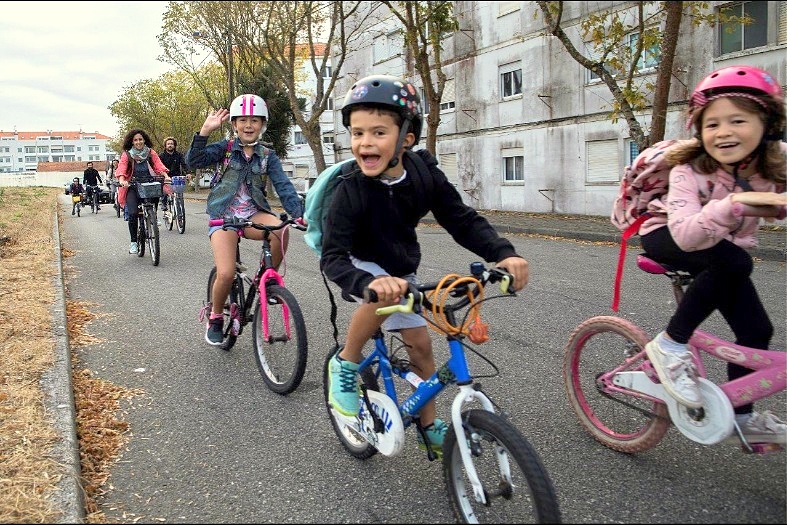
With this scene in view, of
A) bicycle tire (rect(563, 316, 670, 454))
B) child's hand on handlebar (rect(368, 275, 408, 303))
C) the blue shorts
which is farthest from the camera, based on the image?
bicycle tire (rect(563, 316, 670, 454))

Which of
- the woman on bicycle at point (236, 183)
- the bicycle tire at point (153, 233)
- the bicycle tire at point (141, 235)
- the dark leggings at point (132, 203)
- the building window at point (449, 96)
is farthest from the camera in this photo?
the building window at point (449, 96)

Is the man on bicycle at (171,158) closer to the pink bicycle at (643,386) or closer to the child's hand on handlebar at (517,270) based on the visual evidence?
the pink bicycle at (643,386)

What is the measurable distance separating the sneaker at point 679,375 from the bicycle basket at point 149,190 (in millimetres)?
9207

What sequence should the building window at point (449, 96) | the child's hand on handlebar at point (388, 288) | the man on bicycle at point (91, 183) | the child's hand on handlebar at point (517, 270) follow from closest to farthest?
1. the child's hand on handlebar at point (388, 288)
2. the child's hand on handlebar at point (517, 270)
3. the man on bicycle at point (91, 183)
4. the building window at point (449, 96)

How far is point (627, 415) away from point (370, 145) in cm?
192

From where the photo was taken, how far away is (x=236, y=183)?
206 inches

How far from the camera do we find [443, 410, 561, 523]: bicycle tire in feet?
7.32

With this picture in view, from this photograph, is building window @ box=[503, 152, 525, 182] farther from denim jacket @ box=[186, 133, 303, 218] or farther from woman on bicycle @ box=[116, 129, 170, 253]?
denim jacket @ box=[186, 133, 303, 218]

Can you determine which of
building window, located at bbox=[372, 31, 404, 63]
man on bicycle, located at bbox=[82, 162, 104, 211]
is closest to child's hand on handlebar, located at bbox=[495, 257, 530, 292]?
man on bicycle, located at bbox=[82, 162, 104, 211]

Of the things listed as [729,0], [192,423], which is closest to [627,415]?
[192,423]

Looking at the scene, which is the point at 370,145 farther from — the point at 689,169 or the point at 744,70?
the point at 744,70

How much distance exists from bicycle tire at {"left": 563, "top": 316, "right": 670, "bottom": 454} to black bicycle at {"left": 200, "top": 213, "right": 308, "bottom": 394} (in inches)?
64.8

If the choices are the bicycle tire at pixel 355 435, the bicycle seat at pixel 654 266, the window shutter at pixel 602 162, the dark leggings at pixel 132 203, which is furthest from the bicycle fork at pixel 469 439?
the window shutter at pixel 602 162

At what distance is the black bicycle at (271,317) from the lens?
4336mm
